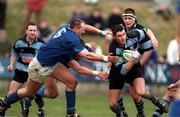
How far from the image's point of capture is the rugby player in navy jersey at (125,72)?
15.7m

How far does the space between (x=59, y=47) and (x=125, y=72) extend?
1.53 metres

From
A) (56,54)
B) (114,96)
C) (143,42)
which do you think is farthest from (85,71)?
(143,42)

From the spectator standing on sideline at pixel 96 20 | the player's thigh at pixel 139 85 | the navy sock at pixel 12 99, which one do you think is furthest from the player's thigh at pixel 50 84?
the spectator standing on sideline at pixel 96 20

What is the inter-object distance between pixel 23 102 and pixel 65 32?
294cm

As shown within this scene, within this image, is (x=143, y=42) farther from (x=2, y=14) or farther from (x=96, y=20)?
(x=2, y=14)

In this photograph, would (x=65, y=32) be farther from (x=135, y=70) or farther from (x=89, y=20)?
(x=89, y=20)

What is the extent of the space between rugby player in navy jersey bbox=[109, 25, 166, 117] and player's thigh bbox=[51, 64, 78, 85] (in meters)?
0.87

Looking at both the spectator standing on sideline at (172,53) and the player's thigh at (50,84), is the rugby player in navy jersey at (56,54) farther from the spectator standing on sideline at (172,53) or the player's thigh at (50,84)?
the spectator standing on sideline at (172,53)

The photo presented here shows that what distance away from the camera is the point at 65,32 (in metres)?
15.2

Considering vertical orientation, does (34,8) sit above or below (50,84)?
above

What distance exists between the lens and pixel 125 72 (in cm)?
1583

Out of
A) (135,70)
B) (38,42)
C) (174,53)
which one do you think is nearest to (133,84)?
(135,70)

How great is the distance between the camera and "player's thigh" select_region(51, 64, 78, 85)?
51.8 feet

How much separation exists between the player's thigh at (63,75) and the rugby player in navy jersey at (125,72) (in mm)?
866
